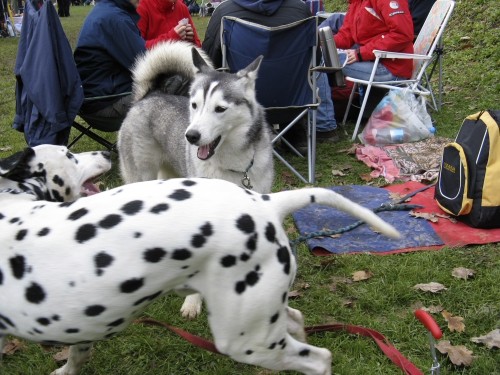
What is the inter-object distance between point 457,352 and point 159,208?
65.8 inches

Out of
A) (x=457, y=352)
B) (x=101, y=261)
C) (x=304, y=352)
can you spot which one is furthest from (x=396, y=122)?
(x=101, y=261)

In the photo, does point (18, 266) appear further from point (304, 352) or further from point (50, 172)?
point (304, 352)

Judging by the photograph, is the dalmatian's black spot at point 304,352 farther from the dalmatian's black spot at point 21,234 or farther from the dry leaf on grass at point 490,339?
the dalmatian's black spot at point 21,234

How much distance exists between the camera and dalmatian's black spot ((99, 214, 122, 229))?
1751mm

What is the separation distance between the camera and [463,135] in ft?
12.3

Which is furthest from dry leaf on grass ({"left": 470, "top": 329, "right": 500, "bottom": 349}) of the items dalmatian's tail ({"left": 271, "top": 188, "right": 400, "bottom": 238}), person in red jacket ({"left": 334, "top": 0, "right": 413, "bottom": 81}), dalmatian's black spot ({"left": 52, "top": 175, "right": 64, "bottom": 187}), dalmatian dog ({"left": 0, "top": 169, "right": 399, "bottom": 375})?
person in red jacket ({"left": 334, "top": 0, "right": 413, "bottom": 81})

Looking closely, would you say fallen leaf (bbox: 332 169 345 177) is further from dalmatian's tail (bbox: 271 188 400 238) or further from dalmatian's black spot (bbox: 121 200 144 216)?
dalmatian's black spot (bbox: 121 200 144 216)

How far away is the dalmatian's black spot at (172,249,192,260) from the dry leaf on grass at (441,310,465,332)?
1.65 meters

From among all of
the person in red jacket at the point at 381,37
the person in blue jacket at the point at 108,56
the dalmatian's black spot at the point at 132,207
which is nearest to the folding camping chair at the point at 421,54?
the person in red jacket at the point at 381,37

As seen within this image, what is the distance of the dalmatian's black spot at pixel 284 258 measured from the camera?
1831 millimetres

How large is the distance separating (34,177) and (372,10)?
4.89 metres

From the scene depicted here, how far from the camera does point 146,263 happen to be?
1.71m

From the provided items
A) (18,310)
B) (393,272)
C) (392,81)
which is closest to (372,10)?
(392,81)

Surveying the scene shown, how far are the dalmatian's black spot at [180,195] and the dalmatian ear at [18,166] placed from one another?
2.78ft
